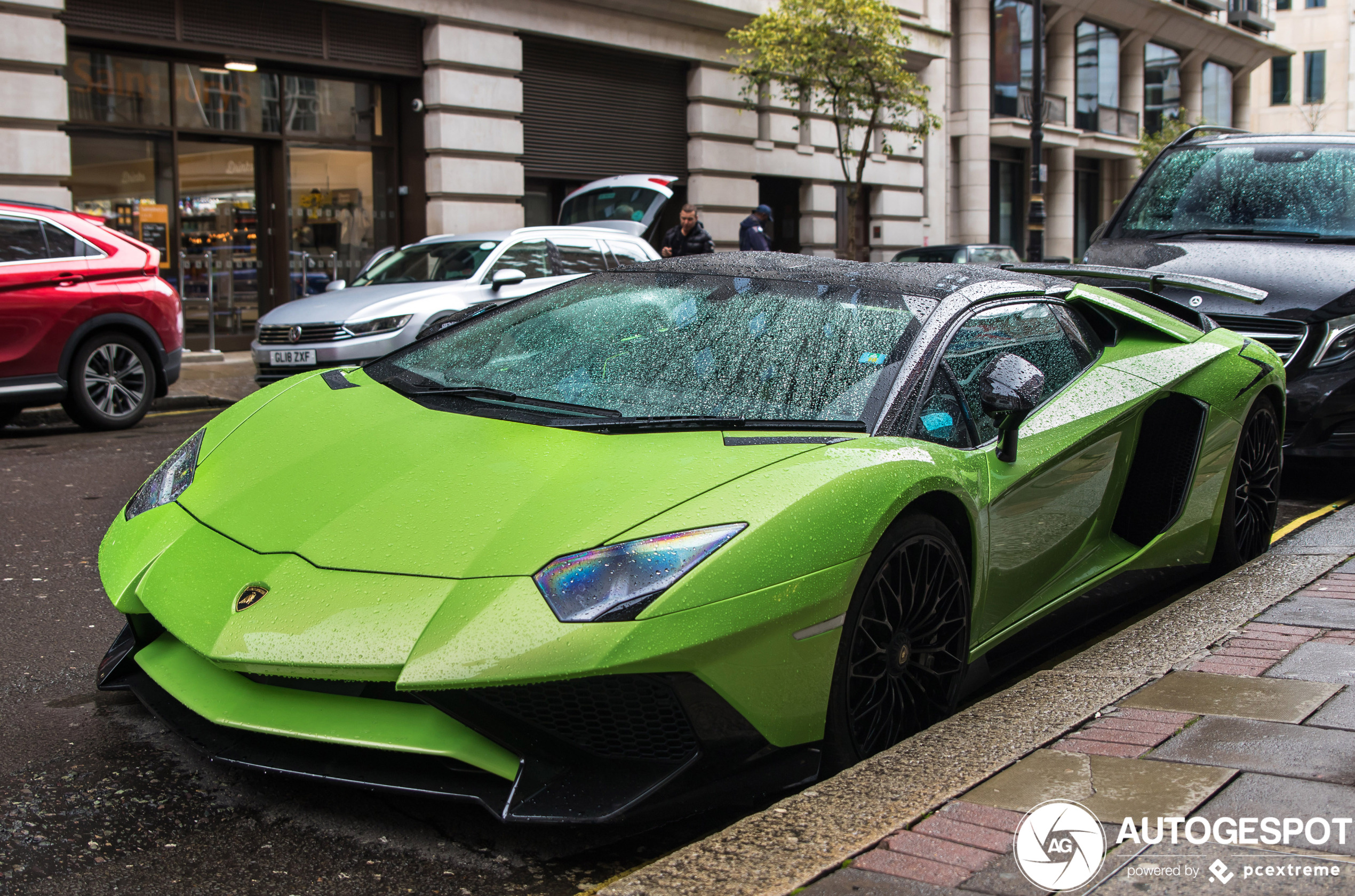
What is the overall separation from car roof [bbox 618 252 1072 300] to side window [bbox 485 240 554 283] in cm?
814

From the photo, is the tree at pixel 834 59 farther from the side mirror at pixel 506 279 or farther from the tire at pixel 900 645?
the tire at pixel 900 645

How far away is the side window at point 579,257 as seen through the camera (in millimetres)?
12922

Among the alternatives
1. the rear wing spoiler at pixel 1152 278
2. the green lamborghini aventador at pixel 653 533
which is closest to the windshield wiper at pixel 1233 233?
the rear wing spoiler at pixel 1152 278

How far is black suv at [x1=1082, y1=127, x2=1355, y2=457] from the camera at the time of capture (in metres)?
6.78

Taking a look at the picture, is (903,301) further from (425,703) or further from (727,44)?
(727,44)

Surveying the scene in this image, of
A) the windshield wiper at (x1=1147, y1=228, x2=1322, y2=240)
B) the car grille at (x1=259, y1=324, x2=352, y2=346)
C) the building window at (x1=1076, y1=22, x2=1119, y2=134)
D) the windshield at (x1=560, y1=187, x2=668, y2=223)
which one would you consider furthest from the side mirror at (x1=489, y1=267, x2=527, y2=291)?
the building window at (x1=1076, y1=22, x2=1119, y2=134)

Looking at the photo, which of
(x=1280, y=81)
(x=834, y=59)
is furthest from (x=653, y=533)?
(x=1280, y=81)

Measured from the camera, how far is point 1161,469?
4.55 meters

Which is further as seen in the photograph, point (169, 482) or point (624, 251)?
point (624, 251)

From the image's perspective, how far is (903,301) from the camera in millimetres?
3811

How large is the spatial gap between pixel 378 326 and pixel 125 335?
2.01 m

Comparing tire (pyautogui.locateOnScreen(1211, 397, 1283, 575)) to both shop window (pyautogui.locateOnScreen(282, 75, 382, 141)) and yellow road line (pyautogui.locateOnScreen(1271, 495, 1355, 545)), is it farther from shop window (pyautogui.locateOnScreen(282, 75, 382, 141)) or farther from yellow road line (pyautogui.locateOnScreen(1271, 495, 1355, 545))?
shop window (pyautogui.locateOnScreen(282, 75, 382, 141))

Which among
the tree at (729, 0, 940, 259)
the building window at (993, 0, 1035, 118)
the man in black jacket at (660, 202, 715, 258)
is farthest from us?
the building window at (993, 0, 1035, 118)

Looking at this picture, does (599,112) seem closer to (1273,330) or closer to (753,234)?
(753,234)
